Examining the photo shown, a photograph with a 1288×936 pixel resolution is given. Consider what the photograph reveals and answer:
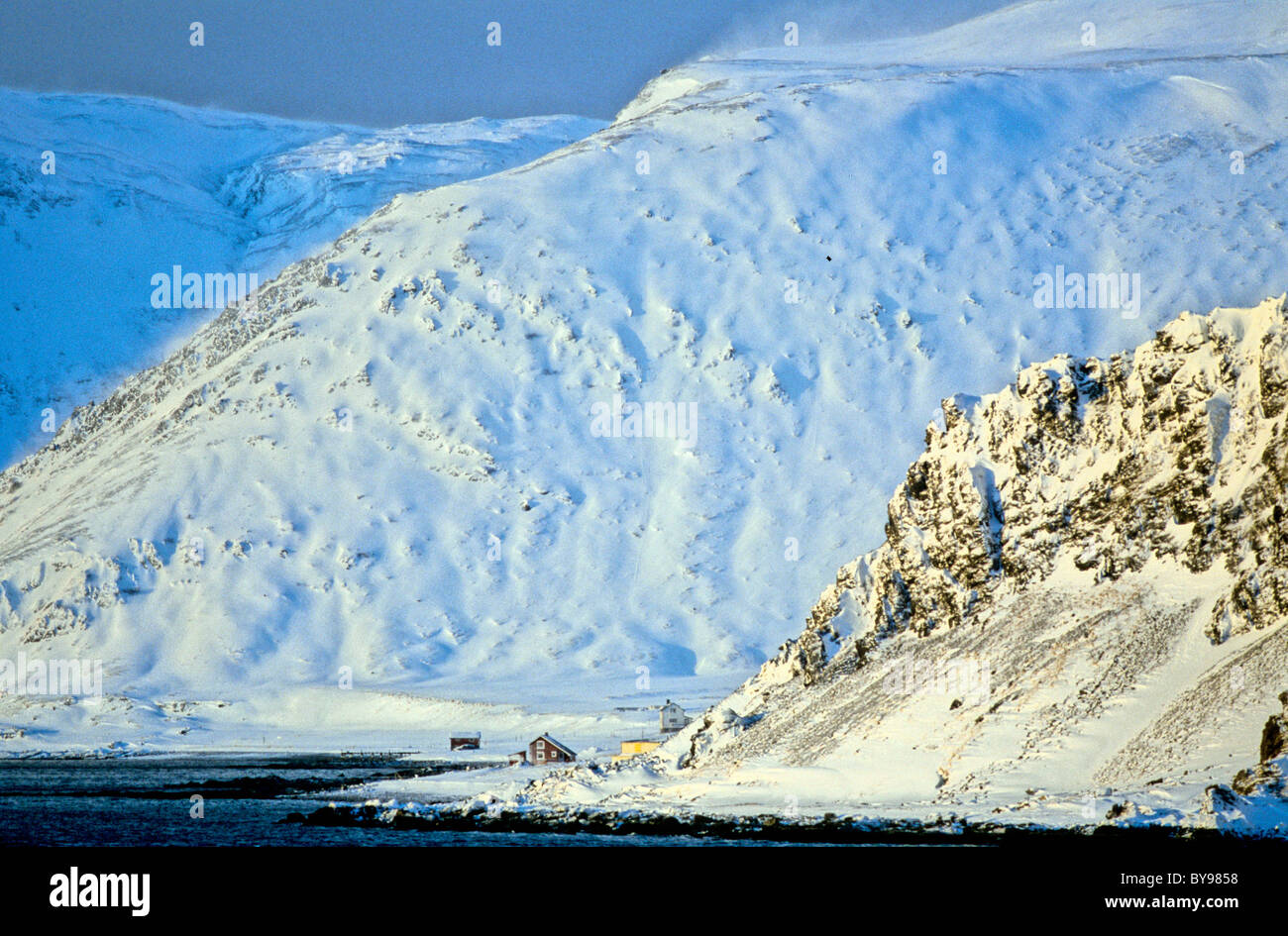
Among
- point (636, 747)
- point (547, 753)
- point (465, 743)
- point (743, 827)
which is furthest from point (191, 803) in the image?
point (465, 743)

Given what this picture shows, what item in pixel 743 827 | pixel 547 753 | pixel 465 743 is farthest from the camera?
pixel 465 743

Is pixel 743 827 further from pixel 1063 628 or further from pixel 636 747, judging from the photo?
pixel 636 747

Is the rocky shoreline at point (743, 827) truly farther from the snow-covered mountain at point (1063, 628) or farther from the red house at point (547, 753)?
the red house at point (547, 753)

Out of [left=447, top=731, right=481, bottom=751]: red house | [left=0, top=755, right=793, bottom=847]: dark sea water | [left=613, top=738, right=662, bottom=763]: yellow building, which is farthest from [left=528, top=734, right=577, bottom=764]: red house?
[left=447, top=731, right=481, bottom=751]: red house

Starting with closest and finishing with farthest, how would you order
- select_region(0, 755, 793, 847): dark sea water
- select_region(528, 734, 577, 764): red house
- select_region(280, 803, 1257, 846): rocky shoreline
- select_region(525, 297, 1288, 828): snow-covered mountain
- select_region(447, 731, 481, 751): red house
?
select_region(280, 803, 1257, 846): rocky shoreline, select_region(525, 297, 1288, 828): snow-covered mountain, select_region(0, 755, 793, 847): dark sea water, select_region(528, 734, 577, 764): red house, select_region(447, 731, 481, 751): red house

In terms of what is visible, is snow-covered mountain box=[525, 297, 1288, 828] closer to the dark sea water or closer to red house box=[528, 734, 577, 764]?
the dark sea water

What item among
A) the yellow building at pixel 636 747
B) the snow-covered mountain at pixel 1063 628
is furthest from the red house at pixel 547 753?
the snow-covered mountain at pixel 1063 628
